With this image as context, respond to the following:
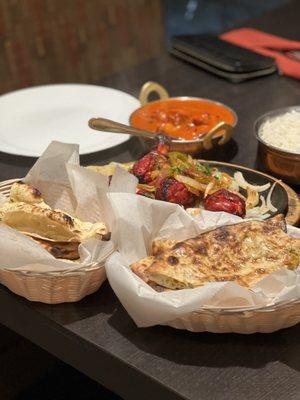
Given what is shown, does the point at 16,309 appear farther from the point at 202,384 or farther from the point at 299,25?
the point at 299,25

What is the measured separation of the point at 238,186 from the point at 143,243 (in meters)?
0.35

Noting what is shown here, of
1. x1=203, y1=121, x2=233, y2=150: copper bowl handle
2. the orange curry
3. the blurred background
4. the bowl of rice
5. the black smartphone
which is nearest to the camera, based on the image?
the bowl of rice

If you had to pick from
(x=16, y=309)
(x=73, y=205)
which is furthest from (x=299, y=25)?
(x=16, y=309)

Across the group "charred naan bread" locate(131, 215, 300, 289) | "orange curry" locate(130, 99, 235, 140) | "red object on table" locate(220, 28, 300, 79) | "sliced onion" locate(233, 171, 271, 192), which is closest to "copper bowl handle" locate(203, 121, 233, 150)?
"orange curry" locate(130, 99, 235, 140)

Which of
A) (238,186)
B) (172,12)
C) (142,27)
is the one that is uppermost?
(238,186)

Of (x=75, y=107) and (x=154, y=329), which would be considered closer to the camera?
(x=154, y=329)

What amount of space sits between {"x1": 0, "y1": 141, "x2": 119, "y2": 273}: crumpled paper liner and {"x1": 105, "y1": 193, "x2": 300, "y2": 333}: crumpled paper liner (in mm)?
46

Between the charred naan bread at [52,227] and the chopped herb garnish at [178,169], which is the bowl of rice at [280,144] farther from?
the charred naan bread at [52,227]

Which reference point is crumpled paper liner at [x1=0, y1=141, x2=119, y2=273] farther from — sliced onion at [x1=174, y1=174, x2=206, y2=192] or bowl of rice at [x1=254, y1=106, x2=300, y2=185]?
bowl of rice at [x1=254, y1=106, x2=300, y2=185]

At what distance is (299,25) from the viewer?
287 cm

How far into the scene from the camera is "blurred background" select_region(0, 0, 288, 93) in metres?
3.40

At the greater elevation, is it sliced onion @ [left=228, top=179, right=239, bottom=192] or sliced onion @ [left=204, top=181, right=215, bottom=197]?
sliced onion @ [left=204, top=181, right=215, bottom=197]

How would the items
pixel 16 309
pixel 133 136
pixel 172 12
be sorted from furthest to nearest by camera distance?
1. pixel 172 12
2. pixel 133 136
3. pixel 16 309

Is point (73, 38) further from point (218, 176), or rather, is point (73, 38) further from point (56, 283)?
point (56, 283)
